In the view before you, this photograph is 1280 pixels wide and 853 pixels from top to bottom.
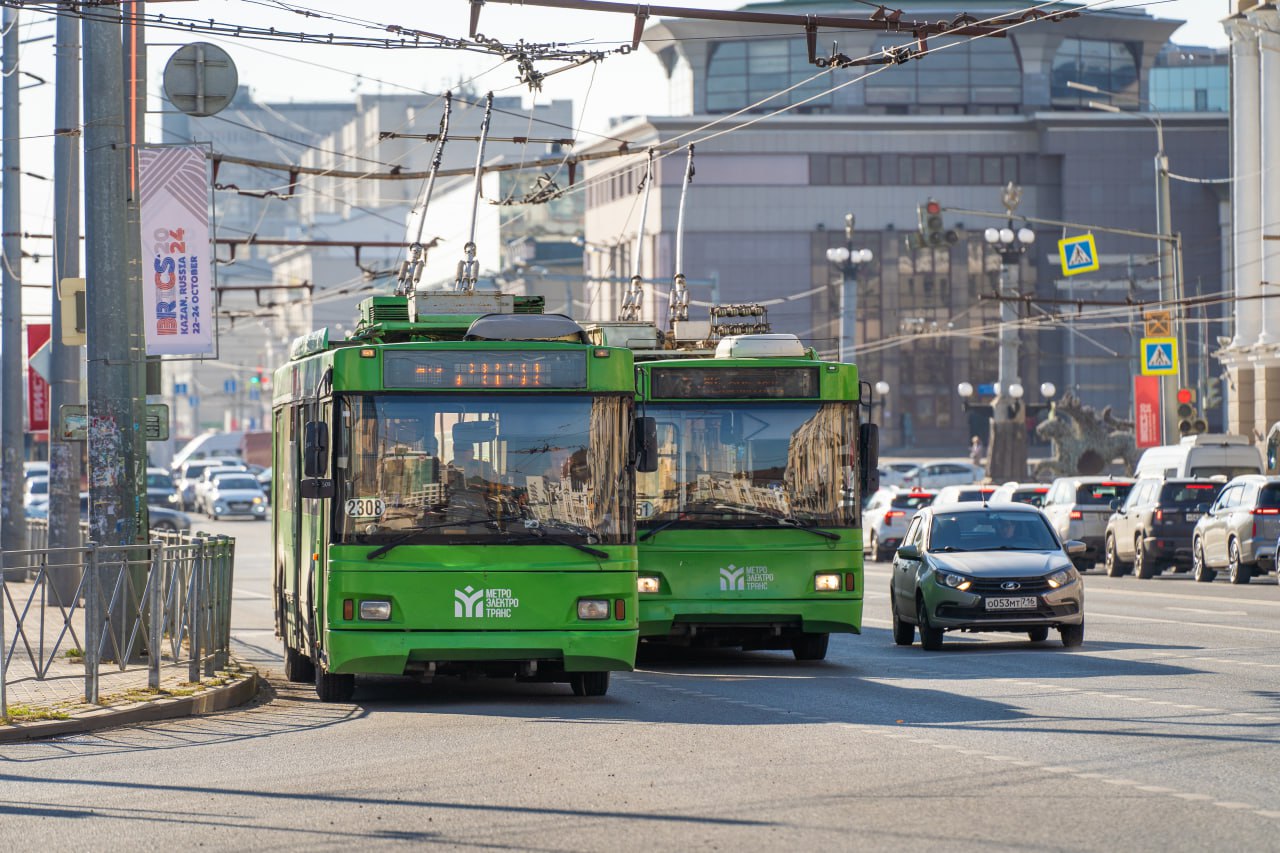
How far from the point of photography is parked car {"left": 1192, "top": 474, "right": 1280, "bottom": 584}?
33.8 metres

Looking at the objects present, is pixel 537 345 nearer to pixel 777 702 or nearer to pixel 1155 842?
pixel 777 702

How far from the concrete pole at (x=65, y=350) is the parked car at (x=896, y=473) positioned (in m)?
52.8

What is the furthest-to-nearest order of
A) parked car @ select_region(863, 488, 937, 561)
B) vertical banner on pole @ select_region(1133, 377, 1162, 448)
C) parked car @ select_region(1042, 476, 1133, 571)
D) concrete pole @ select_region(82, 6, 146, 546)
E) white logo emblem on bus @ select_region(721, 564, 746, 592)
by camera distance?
1. vertical banner on pole @ select_region(1133, 377, 1162, 448)
2. parked car @ select_region(863, 488, 937, 561)
3. parked car @ select_region(1042, 476, 1133, 571)
4. white logo emblem on bus @ select_region(721, 564, 746, 592)
5. concrete pole @ select_region(82, 6, 146, 546)

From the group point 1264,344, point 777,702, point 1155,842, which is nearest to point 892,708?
point 777,702

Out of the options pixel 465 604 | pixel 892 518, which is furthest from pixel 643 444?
pixel 892 518

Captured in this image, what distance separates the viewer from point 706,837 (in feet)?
30.1

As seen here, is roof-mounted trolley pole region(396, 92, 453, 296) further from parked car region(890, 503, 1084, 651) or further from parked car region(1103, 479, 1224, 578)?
parked car region(1103, 479, 1224, 578)

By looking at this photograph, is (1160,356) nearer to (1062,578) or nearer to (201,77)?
(1062,578)

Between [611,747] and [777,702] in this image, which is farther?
[777,702]

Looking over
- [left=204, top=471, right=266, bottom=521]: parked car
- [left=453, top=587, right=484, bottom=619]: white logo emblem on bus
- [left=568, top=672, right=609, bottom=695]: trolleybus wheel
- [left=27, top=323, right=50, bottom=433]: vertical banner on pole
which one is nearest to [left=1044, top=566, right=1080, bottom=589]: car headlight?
[left=568, top=672, right=609, bottom=695]: trolleybus wheel

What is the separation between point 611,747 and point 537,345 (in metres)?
3.78

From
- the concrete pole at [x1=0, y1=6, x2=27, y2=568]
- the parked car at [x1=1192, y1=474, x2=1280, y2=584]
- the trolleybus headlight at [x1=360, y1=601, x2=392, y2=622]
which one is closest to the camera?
the trolleybus headlight at [x1=360, y1=601, x2=392, y2=622]

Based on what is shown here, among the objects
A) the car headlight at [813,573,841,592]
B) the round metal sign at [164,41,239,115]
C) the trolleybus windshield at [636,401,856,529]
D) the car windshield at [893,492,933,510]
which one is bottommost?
the car headlight at [813,573,841,592]

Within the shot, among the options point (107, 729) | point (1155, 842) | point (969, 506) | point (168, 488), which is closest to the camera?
point (1155, 842)
